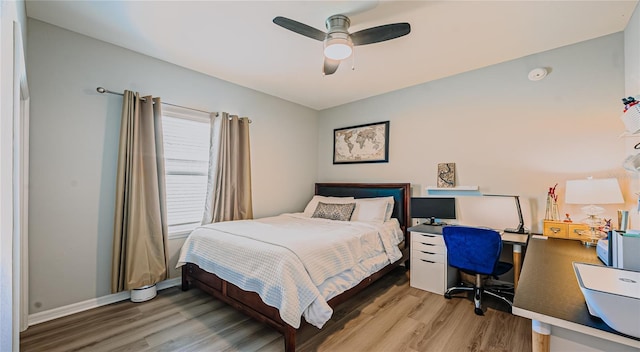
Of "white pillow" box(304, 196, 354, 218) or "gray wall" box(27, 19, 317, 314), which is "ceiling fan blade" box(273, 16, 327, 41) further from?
"white pillow" box(304, 196, 354, 218)

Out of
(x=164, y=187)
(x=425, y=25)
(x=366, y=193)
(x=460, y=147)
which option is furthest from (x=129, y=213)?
(x=460, y=147)

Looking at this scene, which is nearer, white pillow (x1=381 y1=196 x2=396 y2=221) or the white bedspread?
A: the white bedspread

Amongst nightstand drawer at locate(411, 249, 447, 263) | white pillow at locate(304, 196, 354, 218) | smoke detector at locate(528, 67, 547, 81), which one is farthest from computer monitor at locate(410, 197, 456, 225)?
smoke detector at locate(528, 67, 547, 81)

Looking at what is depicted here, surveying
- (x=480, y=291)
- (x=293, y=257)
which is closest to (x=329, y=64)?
(x=293, y=257)

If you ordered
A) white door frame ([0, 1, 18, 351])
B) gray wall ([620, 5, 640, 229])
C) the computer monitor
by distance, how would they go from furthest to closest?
the computer monitor
gray wall ([620, 5, 640, 229])
white door frame ([0, 1, 18, 351])

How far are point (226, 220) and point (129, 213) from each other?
106 centimetres

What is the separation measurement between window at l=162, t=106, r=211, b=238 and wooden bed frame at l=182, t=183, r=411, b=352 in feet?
1.98

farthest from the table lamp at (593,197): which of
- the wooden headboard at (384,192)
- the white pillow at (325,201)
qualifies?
the white pillow at (325,201)

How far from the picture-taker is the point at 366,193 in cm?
403

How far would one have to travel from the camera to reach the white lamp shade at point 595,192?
2115 millimetres

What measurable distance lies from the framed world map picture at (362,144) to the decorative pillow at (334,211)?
939 millimetres

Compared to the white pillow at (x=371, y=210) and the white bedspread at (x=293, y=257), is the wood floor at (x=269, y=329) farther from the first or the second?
the white pillow at (x=371, y=210)

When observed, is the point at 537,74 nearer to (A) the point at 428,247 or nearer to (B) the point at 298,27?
(A) the point at 428,247

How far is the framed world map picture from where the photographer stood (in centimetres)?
403
